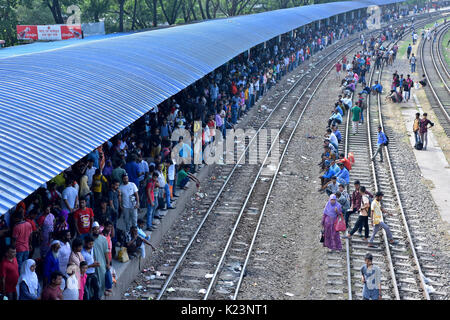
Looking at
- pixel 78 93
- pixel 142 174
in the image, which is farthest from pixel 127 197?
pixel 78 93

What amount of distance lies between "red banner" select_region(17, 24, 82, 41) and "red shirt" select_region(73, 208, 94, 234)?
26.3 m

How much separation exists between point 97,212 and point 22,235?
2.50 m

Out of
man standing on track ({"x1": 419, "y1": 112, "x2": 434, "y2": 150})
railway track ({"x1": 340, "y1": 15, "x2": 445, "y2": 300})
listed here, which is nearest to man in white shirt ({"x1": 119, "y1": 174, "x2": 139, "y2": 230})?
railway track ({"x1": 340, "y1": 15, "x2": 445, "y2": 300})

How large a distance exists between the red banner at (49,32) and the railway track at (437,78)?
69.5 feet

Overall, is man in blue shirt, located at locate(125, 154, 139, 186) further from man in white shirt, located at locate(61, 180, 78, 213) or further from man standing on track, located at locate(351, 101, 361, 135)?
man standing on track, located at locate(351, 101, 361, 135)

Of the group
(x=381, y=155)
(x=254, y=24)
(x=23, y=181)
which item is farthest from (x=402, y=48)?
(x=23, y=181)

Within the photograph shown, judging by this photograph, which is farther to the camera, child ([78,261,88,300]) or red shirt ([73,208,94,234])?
red shirt ([73,208,94,234])

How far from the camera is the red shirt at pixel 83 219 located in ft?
31.4

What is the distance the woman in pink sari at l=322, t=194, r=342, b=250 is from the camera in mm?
11531

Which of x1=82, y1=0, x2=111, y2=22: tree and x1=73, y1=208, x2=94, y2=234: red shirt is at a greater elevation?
x1=82, y1=0, x2=111, y2=22: tree

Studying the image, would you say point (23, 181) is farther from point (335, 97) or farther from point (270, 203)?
point (335, 97)

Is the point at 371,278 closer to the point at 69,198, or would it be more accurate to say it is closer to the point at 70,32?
the point at 69,198

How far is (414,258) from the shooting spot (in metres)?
11.6
